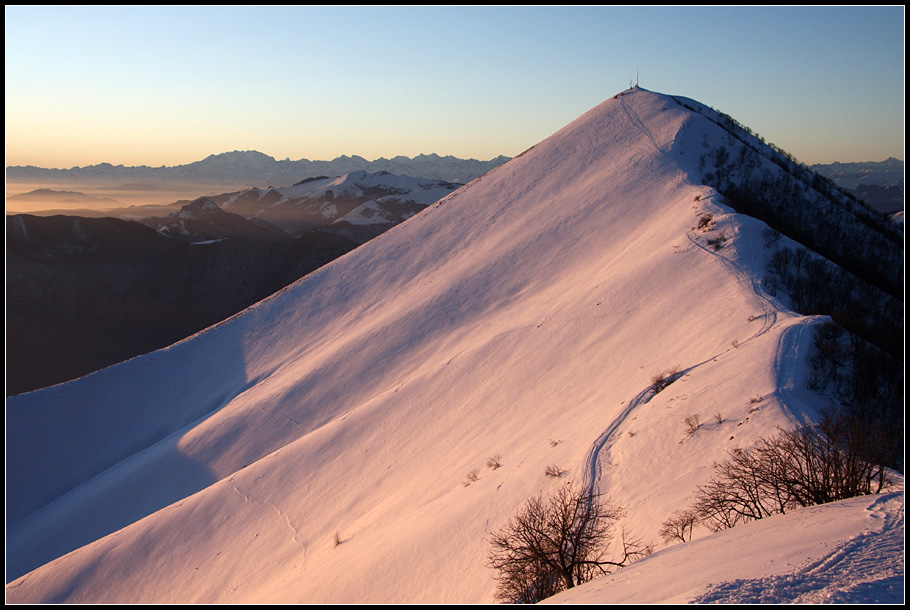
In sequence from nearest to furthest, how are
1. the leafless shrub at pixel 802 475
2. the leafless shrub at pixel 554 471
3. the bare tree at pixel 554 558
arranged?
the leafless shrub at pixel 802 475 < the bare tree at pixel 554 558 < the leafless shrub at pixel 554 471

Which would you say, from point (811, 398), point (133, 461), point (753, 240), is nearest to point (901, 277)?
point (753, 240)

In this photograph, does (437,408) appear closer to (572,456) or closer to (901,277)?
(572,456)

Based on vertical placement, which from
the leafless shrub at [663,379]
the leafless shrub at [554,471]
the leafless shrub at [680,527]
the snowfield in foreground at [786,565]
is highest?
the leafless shrub at [663,379]

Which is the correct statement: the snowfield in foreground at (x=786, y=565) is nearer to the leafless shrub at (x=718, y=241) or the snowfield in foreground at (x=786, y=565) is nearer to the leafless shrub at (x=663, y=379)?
the leafless shrub at (x=663, y=379)

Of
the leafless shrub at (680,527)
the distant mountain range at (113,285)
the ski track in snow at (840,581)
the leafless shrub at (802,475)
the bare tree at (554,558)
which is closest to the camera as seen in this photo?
the ski track in snow at (840,581)

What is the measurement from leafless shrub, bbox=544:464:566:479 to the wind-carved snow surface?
183mm

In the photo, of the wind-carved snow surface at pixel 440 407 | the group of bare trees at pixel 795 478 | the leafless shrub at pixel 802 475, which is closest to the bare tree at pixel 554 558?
the wind-carved snow surface at pixel 440 407

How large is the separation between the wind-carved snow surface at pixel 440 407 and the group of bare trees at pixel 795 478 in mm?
498

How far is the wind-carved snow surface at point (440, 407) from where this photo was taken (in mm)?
12398

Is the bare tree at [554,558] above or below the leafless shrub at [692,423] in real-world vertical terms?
below

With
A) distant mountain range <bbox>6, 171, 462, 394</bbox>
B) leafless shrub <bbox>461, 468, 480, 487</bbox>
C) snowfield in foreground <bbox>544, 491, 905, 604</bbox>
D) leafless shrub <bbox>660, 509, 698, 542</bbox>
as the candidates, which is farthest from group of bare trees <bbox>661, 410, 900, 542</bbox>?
distant mountain range <bbox>6, 171, 462, 394</bbox>

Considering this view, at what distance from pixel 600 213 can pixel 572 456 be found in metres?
25.0

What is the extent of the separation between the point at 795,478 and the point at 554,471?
5.52 m

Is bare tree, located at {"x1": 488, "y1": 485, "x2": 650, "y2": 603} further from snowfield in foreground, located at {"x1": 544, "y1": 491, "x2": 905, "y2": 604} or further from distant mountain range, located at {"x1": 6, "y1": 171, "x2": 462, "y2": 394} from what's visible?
distant mountain range, located at {"x1": 6, "y1": 171, "x2": 462, "y2": 394}
